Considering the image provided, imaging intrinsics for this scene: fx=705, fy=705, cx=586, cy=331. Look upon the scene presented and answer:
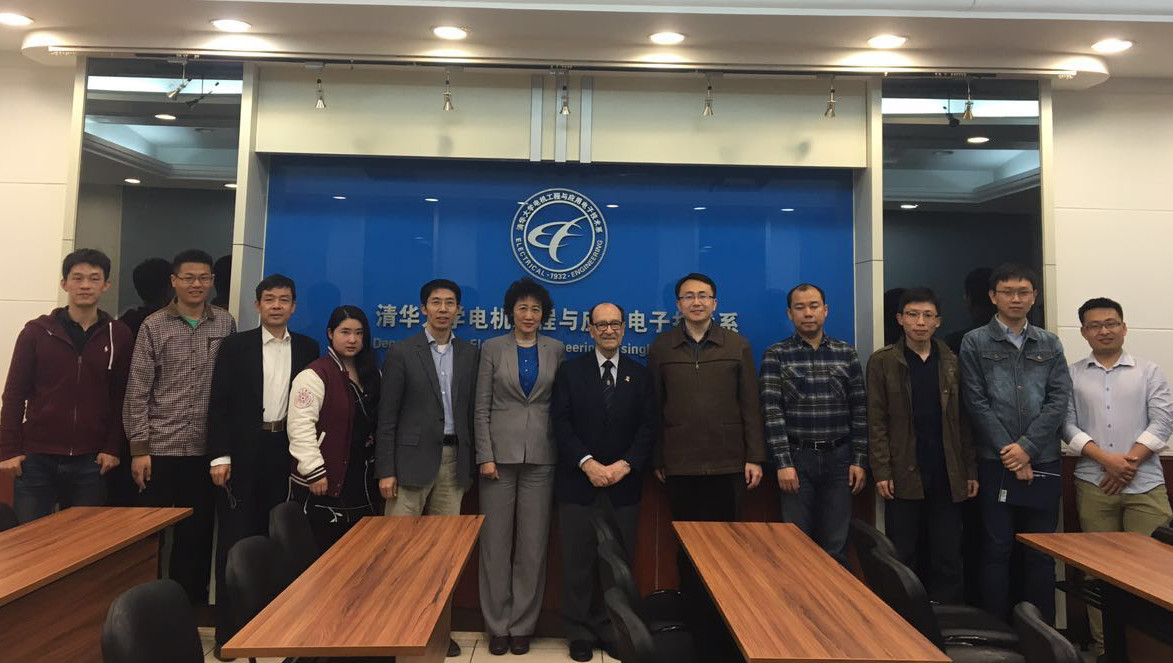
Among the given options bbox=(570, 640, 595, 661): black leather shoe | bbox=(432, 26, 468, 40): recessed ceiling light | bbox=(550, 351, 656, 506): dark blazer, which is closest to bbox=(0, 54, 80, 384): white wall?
bbox=(432, 26, 468, 40): recessed ceiling light

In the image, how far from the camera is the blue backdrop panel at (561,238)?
4.25 m

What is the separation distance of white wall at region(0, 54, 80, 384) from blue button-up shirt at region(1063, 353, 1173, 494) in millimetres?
5869

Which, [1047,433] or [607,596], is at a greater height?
[1047,433]

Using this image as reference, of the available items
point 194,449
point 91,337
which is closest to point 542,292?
point 194,449

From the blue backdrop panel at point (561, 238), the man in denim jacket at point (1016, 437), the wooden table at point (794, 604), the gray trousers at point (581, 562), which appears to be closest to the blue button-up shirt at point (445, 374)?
the blue backdrop panel at point (561, 238)

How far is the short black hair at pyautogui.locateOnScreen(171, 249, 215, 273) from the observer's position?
3.76 metres

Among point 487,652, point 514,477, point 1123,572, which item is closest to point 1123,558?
point 1123,572

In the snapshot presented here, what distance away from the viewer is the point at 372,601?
2012 mm

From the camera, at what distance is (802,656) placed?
1692mm

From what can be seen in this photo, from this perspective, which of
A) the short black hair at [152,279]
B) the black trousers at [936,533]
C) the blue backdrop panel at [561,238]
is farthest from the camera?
the blue backdrop panel at [561,238]

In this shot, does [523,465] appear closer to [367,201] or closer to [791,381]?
[791,381]

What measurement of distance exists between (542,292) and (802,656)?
243cm

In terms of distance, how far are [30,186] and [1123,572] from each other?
5.84m

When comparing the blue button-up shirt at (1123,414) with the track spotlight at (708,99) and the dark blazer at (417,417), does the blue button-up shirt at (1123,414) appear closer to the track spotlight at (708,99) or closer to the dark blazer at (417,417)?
the track spotlight at (708,99)
